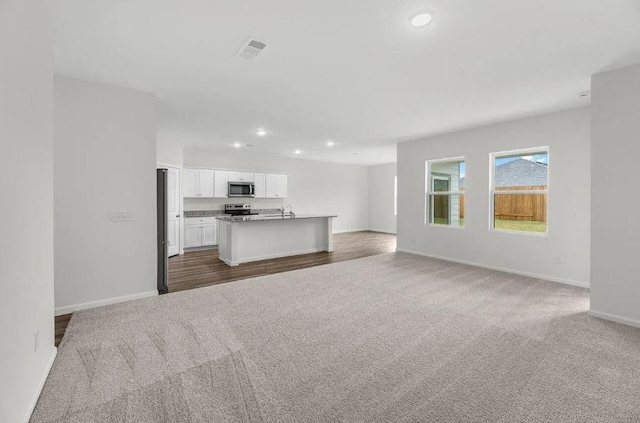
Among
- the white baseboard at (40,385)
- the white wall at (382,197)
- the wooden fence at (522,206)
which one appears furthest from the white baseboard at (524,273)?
the white baseboard at (40,385)

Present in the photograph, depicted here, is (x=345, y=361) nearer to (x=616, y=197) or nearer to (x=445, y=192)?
(x=616, y=197)

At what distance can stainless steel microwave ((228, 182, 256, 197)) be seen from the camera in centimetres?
777

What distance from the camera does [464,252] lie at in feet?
18.9

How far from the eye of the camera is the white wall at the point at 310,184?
7.85 metres

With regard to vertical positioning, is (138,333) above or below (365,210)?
below

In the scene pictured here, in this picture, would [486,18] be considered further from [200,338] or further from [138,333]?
[138,333]

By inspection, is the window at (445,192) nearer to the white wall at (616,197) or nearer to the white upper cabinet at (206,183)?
the white wall at (616,197)

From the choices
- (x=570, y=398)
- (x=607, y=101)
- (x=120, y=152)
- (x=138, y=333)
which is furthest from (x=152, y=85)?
(x=607, y=101)

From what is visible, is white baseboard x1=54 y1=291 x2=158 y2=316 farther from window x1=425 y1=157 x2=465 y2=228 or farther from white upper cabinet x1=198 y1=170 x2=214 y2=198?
window x1=425 y1=157 x2=465 y2=228

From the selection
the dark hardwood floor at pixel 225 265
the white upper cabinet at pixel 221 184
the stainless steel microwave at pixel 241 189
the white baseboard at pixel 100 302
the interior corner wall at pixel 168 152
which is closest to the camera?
the white baseboard at pixel 100 302

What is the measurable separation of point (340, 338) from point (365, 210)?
9065 millimetres

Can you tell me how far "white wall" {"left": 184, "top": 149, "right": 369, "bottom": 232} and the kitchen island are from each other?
2.33 metres

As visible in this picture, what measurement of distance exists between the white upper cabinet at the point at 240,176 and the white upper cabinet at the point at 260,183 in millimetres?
158

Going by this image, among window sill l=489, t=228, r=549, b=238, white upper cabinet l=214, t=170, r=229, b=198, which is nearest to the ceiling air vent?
window sill l=489, t=228, r=549, b=238
